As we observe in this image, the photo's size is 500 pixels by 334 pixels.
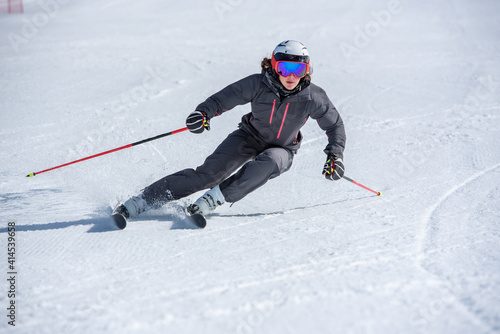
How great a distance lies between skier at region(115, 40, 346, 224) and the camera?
322 cm

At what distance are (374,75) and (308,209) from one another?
4827 millimetres

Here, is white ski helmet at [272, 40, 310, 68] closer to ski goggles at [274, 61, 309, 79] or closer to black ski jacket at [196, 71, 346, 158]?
ski goggles at [274, 61, 309, 79]

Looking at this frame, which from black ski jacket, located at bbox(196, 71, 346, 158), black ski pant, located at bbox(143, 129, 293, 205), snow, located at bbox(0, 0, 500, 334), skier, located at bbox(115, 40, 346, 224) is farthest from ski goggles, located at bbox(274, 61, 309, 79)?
snow, located at bbox(0, 0, 500, 334)

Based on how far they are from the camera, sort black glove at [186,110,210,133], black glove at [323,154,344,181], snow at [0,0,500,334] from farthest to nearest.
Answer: black glove at [323,154,344,181]
black glove at [186,110,210,133]
snow at [0,0,500,334]

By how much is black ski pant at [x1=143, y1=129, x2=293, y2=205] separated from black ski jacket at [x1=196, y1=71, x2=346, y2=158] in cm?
16

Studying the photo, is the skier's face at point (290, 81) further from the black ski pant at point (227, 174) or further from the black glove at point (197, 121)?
the black glove at point (197, 121)

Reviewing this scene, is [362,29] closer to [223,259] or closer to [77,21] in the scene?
[77,21]

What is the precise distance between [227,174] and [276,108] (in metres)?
0.65

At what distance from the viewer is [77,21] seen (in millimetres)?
10719

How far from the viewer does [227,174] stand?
11.5 feet

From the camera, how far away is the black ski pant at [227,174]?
3221 millimetres

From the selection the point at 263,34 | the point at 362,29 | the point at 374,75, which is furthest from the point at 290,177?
the point at 362,29

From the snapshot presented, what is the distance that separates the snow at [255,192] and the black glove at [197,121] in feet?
2.17

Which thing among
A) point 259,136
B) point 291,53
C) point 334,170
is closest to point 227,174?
point 259,136
